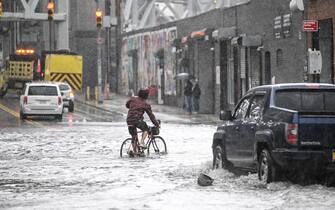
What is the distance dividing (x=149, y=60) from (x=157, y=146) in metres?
39.5

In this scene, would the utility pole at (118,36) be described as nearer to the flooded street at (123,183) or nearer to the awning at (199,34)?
the awning at (199,34)

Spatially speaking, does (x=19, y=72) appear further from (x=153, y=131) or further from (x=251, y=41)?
(x=153, y=131)

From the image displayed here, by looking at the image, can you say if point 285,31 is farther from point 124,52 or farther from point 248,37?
point 124,52

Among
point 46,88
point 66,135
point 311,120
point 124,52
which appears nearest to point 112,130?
point 66,135

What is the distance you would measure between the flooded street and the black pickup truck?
337mm

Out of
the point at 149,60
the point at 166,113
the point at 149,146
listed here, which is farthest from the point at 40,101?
the point at 149,60

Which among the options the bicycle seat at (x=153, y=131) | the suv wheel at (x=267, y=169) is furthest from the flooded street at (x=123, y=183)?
the bicycle seat at (x=153, y=131)

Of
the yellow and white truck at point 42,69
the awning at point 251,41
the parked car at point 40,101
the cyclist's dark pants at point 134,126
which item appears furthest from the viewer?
the yellow and white truck at point 42,69

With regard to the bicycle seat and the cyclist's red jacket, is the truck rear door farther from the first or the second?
the bicycle seat

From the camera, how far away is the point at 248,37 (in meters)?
40.4

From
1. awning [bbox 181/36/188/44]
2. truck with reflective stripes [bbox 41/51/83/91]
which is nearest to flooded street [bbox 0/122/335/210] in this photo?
awning [bbox 181/36/188/44]

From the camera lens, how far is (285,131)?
1448cm

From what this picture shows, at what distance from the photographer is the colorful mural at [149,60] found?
57219mm

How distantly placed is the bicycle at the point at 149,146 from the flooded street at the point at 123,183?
0.39 metres
